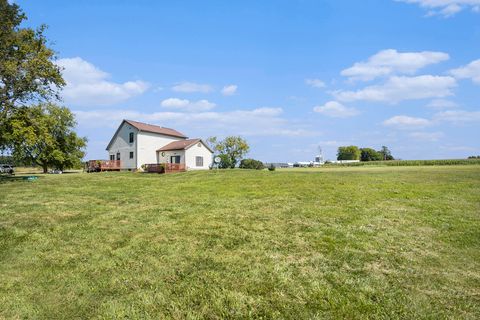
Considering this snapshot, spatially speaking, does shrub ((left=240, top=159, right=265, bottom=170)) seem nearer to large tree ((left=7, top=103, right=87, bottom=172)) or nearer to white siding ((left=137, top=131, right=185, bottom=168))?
white siding ((left=137, top=131, right=185, bottom=168))

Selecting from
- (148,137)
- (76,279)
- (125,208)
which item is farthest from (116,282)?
(148,137)

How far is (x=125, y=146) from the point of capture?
142ft

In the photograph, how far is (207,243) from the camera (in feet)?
24.6

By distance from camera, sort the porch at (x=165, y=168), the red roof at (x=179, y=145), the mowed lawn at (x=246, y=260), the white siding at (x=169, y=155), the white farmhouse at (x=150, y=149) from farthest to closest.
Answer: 1. the white farmhouse at (x=150, y=149)
2. the red roof at (x=179, y=145)
3. the white siding at (x=169, y=155)
4. the porch at (x=165, y=168)
5. the mowed lawn at (x=246, y=260)

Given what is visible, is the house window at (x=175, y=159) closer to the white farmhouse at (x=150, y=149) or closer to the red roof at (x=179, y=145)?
the white farmhouse at (x=150, y=149)

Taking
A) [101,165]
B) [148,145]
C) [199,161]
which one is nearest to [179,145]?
[199,161]

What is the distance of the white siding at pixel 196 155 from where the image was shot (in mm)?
41400

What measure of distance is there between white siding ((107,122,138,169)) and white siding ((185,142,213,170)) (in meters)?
7.73

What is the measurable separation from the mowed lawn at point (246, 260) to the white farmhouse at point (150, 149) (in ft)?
99.2

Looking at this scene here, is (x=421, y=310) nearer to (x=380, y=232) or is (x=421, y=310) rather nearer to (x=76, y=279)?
(x=380, y=232)

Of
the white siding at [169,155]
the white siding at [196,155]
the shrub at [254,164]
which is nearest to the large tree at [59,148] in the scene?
the white siding at [169,155]

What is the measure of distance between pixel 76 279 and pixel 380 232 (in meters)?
7.58

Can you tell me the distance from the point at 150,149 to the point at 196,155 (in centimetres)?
701

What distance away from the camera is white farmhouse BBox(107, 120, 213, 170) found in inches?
1640
